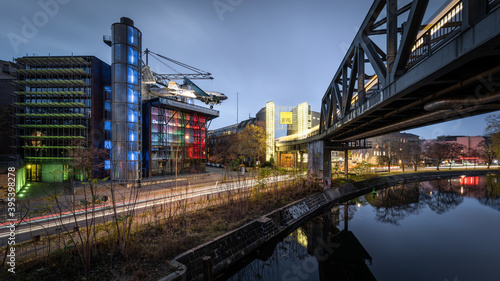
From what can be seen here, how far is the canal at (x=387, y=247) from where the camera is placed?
1095cm

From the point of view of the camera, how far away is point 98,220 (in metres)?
12.0

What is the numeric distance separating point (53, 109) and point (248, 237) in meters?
38.8

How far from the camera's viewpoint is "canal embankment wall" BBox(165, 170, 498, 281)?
825 cm

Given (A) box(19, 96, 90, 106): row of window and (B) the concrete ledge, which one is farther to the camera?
(A) box(19, 96, 90, 106): row of window

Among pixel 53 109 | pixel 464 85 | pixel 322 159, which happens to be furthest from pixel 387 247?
pixel 53 109

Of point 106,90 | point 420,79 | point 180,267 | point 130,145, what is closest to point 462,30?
point 420,79

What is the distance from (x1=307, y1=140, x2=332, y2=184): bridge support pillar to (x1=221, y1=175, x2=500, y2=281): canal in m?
4.81

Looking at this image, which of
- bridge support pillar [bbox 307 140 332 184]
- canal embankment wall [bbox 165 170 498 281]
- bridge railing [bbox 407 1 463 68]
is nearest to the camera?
bridge railing [bbox 407 1 463 68]

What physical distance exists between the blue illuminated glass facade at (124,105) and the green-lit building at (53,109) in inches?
315

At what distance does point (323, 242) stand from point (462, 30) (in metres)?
14.8

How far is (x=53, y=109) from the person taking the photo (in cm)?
3080

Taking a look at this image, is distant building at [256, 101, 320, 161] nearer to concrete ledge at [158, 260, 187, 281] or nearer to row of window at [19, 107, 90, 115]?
row of window at [19, 107, 90, 115]

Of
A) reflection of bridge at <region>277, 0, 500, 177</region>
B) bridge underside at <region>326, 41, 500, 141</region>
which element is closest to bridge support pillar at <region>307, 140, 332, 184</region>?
reflection of bridge at <region>277, 0, 500, 177</region>

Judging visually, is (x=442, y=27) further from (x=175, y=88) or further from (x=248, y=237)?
(x=175, y=88)
